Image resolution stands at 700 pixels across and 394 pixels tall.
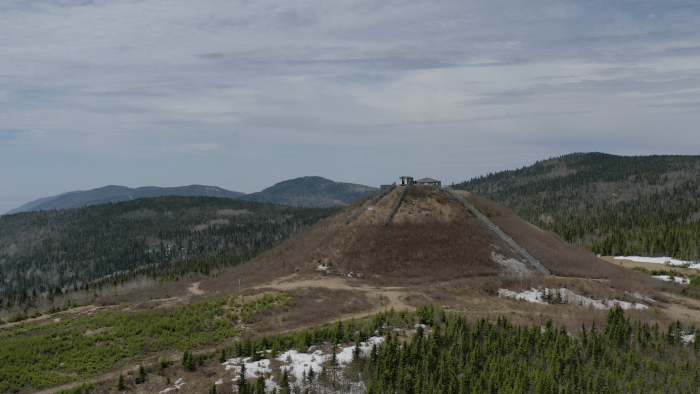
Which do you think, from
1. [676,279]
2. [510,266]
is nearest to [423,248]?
[510,266]

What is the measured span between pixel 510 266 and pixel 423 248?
15.0m

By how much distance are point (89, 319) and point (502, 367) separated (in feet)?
163

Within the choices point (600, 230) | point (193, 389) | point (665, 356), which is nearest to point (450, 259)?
point (665, 356)

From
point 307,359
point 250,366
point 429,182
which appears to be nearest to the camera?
point 250,366

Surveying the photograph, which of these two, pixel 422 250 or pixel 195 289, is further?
pixel 422 250

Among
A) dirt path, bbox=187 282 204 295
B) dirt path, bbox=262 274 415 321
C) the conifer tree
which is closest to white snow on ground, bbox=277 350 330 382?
the conifer tree

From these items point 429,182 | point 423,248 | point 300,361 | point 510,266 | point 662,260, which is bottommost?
point 662,260

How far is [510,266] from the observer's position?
231ft

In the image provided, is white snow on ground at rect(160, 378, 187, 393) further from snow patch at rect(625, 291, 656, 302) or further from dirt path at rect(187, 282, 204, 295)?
snow patch at rect(625, 291, 656, 302)

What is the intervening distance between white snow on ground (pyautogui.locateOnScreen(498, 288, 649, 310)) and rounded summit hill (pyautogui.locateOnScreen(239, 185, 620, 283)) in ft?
27.5

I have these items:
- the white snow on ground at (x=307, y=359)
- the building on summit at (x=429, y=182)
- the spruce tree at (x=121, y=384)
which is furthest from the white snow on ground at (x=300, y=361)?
the building on summit at (x=429, y=182)

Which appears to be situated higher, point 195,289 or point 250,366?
point 195,289

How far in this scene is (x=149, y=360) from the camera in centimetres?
4025

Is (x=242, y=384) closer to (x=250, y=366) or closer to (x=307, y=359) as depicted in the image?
(x=250, y=366)
